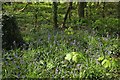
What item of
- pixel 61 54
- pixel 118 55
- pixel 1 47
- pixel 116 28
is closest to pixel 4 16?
pixel 1 47

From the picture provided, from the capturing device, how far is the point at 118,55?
6637 millimetres

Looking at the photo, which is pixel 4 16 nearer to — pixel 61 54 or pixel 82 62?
pixel 61 54

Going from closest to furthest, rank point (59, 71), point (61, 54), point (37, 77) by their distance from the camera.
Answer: point (37, 77) → point (59, 71) → point (61, 54)

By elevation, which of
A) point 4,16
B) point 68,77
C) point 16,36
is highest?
point 4,16

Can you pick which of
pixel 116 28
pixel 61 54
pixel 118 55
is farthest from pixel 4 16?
pixel 116 28

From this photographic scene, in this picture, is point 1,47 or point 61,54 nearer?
point 61,54

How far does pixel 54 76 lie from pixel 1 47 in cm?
210

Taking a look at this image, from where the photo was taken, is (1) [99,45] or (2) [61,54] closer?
(2) [61,54]

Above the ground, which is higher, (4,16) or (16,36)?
(4,16)

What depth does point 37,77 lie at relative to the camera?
16.1ft

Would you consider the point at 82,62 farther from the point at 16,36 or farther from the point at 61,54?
the point at 16,36

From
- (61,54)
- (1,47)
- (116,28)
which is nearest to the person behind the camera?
(61,54)

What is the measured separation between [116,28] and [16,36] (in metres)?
4.73

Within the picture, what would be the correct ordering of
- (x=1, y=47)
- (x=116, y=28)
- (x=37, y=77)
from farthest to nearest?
(x=116, y=28) → (x=1, y=47) → (x=37, y=77)
